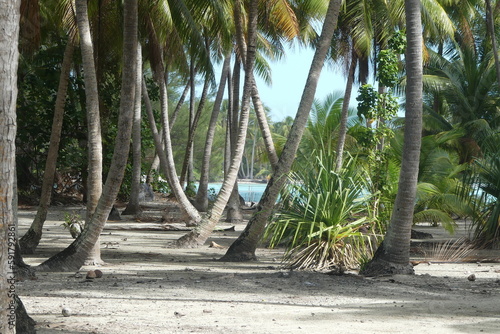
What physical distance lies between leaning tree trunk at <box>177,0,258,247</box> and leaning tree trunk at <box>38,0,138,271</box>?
350 centimetres

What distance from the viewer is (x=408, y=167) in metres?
9.17

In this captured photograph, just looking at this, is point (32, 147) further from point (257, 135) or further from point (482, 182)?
point (257, 135)

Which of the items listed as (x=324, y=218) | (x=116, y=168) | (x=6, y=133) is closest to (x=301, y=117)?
(x=324, y=218)

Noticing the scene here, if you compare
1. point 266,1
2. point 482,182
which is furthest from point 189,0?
point 482,182

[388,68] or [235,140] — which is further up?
[388,68]

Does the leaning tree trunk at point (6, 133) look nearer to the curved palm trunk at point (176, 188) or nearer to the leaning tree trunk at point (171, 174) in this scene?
the leaning tree trunk at point (171, 174)

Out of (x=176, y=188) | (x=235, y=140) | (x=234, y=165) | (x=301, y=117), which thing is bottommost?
(x=176, y=188)

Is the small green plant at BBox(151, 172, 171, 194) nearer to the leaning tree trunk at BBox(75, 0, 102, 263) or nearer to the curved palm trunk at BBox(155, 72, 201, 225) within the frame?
the curved palm trunk at BBox(155, 72, 201, 225)

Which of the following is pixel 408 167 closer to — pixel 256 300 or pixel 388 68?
pixel 256 300

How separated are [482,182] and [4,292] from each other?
35.9ft

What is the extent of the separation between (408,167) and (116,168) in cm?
388

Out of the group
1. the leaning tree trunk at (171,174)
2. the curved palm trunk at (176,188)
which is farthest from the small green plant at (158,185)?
the curved palm trunk at (176,188)

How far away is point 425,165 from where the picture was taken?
16.3 meters

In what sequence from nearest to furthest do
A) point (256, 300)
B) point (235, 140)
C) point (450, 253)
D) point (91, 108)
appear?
point (256, 300) < point (91, 108) < point (450, 253) < point (235, 140)
